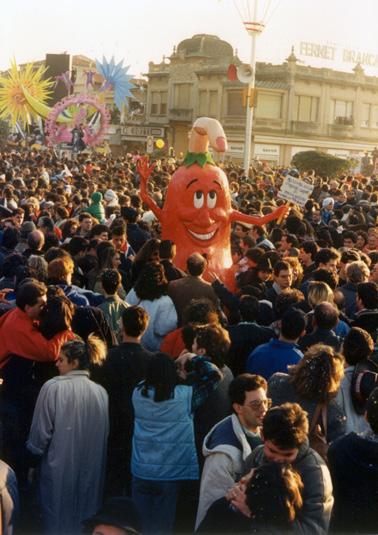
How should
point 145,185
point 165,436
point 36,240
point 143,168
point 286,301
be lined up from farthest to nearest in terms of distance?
point 143,168, point 145,185, point 36,240, point 286,301, point 165,436

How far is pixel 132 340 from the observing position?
490 cm

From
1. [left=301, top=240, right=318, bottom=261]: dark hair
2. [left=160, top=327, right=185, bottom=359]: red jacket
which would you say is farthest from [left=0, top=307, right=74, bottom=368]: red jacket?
[left=301, top=240, right=318, bottom=261]: dark hair

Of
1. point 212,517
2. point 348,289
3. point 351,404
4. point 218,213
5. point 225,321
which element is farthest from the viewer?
point 218,213

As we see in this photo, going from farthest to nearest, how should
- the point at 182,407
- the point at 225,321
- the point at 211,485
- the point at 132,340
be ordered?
1. the point at 225,321
2. the point at 132,340
3. the point at 182,407
4. the point at 211,485

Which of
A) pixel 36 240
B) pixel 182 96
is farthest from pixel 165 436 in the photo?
pixel 182 96

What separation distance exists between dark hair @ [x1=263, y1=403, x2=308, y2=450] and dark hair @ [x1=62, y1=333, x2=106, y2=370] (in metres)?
1.60

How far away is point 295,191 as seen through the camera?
38.5 feet

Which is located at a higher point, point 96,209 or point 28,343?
point 96,209

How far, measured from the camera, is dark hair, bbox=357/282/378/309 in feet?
19.8

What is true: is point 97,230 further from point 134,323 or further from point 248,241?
point 134,323

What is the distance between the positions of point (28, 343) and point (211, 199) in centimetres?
460

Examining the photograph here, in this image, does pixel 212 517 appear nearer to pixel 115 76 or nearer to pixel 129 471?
pixel 129 471

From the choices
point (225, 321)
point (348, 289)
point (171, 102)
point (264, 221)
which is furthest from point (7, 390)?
point (171, 102)

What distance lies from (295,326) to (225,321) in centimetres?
119
